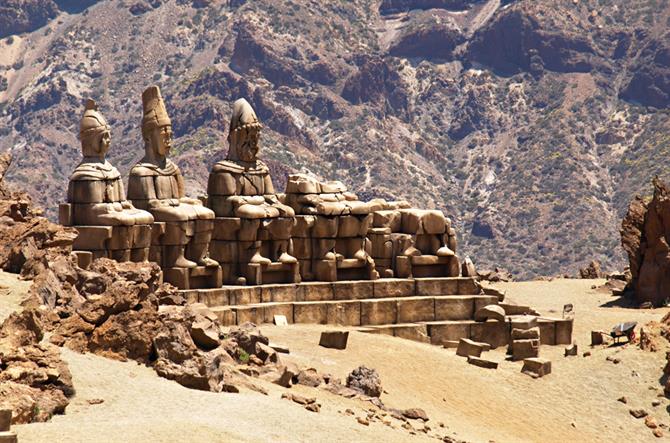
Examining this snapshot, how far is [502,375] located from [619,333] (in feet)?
15.4

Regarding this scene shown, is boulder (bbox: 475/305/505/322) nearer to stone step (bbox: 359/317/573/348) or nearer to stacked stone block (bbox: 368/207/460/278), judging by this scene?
stone step (bbox: 359/317/573/348)

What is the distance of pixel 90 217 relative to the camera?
42.8 m

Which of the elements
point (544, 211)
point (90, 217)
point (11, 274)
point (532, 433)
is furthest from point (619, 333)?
point (544, 211)

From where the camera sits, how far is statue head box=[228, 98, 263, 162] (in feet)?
154

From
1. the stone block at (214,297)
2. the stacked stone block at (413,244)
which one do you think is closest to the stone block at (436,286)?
the stacked stone block at (413,244)

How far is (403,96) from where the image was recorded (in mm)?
172500

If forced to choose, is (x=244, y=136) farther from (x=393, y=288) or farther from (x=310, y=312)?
(x=393, y=288)

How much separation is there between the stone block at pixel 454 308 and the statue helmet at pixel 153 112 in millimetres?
8089

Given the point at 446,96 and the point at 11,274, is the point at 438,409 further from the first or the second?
the point at 446,96

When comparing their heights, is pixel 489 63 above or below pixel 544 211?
above

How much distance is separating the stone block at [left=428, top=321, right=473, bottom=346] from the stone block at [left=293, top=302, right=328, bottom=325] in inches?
109

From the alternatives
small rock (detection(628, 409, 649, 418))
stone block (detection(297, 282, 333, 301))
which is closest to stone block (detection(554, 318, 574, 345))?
stone block (detection(297, 282, 333, 301))

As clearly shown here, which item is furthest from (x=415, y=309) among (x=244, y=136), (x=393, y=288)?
(x=244, y=136)

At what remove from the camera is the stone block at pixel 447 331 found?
157 ft
